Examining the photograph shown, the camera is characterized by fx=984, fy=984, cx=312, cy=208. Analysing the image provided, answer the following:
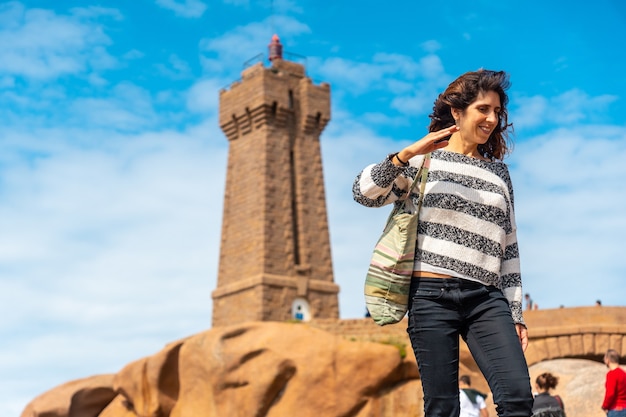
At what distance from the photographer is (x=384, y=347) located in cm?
1873

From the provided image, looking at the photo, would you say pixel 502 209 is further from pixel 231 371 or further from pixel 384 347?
pixel 231 371

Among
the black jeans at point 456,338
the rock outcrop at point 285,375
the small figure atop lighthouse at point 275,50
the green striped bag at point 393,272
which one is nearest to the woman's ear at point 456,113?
the green striped bag at point 393,272

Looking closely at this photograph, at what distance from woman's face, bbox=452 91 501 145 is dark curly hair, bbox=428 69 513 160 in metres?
0.03

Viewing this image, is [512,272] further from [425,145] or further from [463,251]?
[425,145]

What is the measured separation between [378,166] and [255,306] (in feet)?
94.6

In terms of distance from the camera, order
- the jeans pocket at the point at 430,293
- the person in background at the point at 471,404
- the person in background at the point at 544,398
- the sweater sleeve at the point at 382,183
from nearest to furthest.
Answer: the jeans pocket at the point at 430,293 → the sweater sleeve at the point at 382,183 → the person in background at the point at 544,398 → the person in background at the point at 471,404

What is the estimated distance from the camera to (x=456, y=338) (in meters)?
4.36

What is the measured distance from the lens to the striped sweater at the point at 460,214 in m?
4.44

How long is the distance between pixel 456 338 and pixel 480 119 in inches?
42.0

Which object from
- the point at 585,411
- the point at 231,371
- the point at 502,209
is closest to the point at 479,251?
the point at 502,209

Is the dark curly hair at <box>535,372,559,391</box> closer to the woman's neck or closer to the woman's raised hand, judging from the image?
the woman's neck

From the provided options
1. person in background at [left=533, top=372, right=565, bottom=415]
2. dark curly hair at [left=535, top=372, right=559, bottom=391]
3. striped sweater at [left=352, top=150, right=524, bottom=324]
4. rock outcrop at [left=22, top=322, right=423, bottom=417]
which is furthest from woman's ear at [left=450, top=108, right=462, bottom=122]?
rock outcrop at [left=22, top=322, right=423, bottom=417]

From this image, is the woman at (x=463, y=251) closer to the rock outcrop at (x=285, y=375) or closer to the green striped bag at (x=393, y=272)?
the green striped bag at (x=393, y=272)

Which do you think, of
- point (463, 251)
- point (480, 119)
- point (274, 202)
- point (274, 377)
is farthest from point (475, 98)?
point (274, 202)
